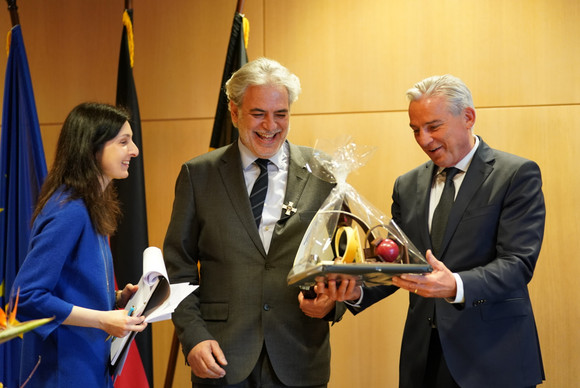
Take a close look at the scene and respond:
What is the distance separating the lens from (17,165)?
11.1ft

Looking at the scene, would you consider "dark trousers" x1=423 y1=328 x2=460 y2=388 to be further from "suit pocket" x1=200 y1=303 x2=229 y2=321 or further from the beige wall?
the beige wall

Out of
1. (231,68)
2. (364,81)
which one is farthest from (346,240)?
(364,81)

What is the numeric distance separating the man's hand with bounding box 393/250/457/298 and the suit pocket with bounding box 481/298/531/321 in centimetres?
20

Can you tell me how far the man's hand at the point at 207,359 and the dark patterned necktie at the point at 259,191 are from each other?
462mm

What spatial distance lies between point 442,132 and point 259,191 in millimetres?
706

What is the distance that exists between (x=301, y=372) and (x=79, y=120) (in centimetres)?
114

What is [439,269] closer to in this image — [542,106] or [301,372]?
[301,372]

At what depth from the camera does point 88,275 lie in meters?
2.02

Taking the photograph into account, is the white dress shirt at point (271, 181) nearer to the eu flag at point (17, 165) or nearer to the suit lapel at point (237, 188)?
the suit lapel at point (237, 188)

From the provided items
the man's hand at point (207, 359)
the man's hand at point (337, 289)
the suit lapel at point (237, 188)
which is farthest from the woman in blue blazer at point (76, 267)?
the man's hand at point (337, 289)

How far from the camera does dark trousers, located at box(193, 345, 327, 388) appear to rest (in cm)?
226

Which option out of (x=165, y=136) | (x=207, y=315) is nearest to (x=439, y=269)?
(x=207, y=315)

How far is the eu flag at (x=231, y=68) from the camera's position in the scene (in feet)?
11.1

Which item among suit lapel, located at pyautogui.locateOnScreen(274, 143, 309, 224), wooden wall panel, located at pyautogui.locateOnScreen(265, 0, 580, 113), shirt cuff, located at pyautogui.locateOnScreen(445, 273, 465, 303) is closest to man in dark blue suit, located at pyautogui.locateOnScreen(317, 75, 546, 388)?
shirt cuff, located at pyautogui.locateOnScreen(445, 273, 465, 303)
